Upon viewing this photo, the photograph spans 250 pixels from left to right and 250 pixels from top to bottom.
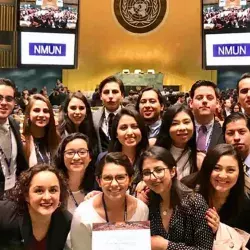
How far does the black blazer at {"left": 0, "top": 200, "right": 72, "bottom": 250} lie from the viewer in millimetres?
2652

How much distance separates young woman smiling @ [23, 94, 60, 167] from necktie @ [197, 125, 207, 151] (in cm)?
117

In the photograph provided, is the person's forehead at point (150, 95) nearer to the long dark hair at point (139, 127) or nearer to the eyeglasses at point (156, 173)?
the long dark hair at point (139, 127)

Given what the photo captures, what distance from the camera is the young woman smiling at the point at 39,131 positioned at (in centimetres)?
390

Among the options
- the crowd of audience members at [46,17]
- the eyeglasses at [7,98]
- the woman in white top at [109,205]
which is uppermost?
the crowd of audience members at [46,17]

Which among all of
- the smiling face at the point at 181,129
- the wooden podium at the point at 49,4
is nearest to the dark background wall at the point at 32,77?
the wooden podium at the point at 49,4

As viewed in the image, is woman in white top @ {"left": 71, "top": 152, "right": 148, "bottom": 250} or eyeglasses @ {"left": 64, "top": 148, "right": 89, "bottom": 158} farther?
eyeglasses @ {"left": 64, "top": 148, "right": 89, "bottom": 158}

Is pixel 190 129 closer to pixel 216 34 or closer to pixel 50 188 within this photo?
pixel 50 188

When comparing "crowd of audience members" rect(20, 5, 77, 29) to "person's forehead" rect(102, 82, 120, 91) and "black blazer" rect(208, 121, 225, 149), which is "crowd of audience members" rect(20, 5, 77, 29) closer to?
"person's forehead" rect(102, 82, 120, 91)

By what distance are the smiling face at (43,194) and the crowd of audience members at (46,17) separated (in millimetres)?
6886

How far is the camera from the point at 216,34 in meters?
9.35

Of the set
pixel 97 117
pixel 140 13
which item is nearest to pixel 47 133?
pixel 97 117

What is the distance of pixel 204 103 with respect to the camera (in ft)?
12.7

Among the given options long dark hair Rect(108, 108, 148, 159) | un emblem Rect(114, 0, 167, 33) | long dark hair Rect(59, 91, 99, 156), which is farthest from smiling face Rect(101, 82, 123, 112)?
un emblem Rect(114, 0, 167, 33)

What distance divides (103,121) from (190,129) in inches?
51.7
